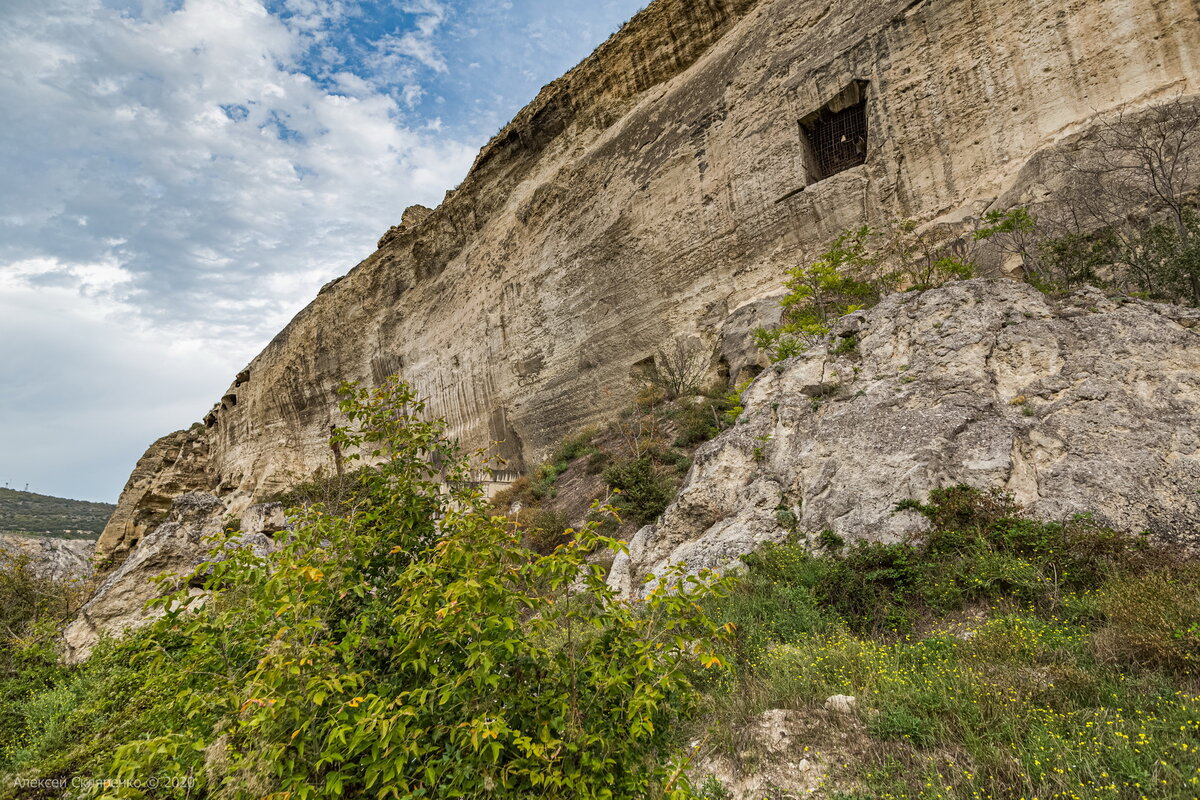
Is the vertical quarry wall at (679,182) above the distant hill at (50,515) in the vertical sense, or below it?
above

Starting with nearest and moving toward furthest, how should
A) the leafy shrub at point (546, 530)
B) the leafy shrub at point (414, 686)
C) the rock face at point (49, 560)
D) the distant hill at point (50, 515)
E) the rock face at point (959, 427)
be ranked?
the leafy shrub at point (414, 686) < the rock face at point (959, 427) < the leafy shrub at point (546, 530) < the rock face at point (49, 560) < the distant hill at point (50, 515)

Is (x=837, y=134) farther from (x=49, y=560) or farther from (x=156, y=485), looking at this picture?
(x=156, y=485)

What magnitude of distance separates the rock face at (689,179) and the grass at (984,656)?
7916mm

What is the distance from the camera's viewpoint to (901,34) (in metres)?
11.9

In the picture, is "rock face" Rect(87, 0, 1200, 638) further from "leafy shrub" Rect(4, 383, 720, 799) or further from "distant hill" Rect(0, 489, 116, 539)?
"distant hill" Rect(0, 489, 116, 539)

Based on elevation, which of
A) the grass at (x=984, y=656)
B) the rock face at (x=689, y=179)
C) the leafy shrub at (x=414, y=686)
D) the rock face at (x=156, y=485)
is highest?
the rock face at (x=689, y=179)

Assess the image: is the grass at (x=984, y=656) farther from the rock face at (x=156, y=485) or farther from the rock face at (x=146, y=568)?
the rock face at (x=156, y=485)

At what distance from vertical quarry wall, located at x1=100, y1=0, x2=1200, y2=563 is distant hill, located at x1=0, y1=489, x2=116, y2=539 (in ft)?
119

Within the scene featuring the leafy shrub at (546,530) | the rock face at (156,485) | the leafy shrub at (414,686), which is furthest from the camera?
the rock face at (156,485)

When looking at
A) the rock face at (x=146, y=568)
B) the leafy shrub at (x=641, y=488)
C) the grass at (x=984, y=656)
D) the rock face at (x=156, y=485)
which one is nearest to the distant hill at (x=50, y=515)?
the rock face at (x=156, y=485)

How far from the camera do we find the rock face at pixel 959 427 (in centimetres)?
498

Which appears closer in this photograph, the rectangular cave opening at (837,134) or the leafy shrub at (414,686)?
the leafy shrub at (414,686)

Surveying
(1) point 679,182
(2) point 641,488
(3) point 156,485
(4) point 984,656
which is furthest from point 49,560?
(4) point 984,656

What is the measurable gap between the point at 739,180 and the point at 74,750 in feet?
50.4
